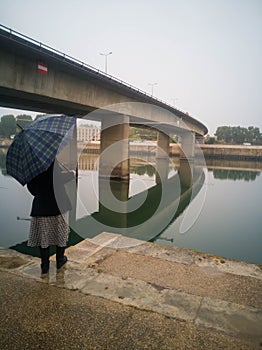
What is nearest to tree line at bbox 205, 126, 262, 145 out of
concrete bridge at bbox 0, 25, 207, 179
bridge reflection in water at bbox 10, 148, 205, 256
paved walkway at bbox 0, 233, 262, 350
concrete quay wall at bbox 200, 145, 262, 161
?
concrete quay wall at bbox 200, 145, 262, 161

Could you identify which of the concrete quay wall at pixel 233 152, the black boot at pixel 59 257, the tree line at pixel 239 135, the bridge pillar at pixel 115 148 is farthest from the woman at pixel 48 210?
the tree line at pixel 239 135

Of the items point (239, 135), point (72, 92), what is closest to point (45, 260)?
point (72, 92)

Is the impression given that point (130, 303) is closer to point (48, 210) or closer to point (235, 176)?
point (48, 210)

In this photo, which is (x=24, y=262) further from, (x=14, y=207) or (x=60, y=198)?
(x=14, y=207)

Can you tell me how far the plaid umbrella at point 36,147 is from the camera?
356cm

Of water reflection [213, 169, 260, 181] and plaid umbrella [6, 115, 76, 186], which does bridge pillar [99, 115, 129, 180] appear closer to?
water reflection [213, 169, 260, 181]

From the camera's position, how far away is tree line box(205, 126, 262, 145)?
11681 centimetres

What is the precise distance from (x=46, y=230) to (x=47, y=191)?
592 mm

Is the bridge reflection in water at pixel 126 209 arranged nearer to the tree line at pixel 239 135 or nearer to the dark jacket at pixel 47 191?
the dark jacket at pixel 47 191

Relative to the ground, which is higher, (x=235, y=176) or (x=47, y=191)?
(x=47, y=191)

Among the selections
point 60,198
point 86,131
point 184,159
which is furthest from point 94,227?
point 86,131

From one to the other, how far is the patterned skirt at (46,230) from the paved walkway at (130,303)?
53cm

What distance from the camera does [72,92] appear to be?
17.0 metres

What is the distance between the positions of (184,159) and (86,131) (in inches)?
2664
